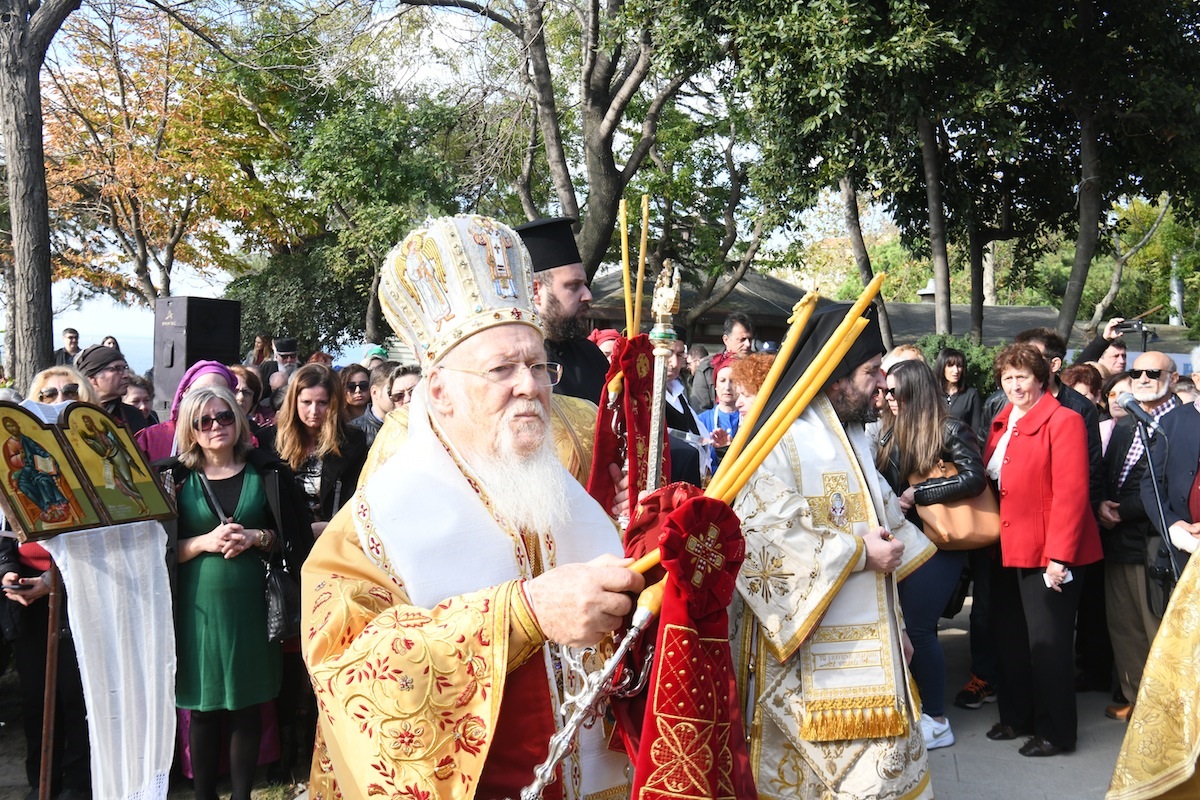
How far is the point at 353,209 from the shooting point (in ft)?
76.2

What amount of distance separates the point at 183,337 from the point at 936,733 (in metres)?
6.87

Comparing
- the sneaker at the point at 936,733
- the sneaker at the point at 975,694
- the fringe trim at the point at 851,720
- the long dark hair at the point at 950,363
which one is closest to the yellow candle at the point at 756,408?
the fringe trim at the point at 851,720

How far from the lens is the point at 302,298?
27656 mm

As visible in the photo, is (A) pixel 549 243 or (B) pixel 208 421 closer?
(A) pixel 549 243

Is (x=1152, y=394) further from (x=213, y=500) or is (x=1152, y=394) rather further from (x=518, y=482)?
(x=213, y=500)

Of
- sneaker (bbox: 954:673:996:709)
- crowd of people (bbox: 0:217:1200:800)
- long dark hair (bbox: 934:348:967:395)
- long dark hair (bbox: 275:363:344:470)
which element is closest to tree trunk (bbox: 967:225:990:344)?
long dark hair (bbox: 934:348:967:395)

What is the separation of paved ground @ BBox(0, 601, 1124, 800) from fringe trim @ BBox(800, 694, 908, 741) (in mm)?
1896

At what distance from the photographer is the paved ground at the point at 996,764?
5.07 metres

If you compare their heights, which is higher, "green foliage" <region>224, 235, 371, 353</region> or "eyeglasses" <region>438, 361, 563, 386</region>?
"green foliage" <region>224, 235, 371, 353</region>

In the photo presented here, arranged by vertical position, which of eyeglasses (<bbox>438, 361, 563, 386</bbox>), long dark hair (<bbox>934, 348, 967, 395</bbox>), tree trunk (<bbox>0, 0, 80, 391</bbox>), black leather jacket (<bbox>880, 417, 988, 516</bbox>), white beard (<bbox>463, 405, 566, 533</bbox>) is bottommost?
black leather jacket (<bbox>880, 417, 988, 516</bbox>)

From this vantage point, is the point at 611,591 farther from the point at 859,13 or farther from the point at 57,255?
the point at 57,255

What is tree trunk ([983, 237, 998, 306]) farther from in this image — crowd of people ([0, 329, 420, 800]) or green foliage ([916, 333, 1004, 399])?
crowd of people ([0, 329, 420, 800])

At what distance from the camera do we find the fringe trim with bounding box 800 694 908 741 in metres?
3.46

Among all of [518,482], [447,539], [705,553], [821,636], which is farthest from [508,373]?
[821,636]
